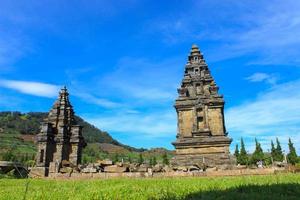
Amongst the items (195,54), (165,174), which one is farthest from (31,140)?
(165,174)

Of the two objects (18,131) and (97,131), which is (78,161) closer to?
(18,131)

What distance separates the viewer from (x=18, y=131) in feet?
454

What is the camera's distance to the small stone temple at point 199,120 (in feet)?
103

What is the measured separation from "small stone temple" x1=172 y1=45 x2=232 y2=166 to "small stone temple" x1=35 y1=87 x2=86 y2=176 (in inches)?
417

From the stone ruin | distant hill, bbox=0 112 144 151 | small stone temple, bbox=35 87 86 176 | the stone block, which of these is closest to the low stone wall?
the stone block

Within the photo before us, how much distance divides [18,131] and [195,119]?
12242 cm

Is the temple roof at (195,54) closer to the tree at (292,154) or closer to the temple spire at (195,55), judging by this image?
the temple spire at (195,55)

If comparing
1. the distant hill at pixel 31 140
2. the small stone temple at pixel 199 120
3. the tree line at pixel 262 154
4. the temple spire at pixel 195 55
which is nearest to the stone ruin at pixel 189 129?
the small stone temple at pixel 199 120

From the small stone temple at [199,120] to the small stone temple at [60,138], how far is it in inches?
417

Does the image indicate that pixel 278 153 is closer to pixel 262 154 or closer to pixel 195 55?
pixel 262 154

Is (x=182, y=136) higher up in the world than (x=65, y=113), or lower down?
lower down

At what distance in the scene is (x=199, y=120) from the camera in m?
34.2

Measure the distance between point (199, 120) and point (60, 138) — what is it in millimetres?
14857

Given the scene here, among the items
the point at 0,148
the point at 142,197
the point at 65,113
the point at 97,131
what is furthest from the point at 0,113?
the point at 142,197
